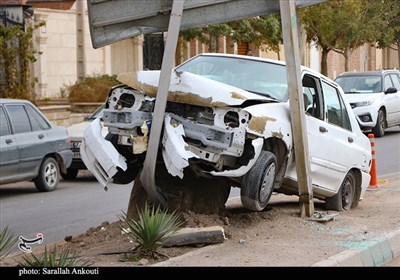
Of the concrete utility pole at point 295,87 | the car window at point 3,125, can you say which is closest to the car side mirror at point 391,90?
the car window at point 3,125

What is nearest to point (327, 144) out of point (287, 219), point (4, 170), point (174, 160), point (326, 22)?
point (287, 219)

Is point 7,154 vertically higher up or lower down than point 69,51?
lower down

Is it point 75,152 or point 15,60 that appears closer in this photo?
point 75,152

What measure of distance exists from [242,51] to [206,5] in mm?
33767

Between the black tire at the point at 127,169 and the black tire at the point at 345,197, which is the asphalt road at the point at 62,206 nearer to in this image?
the black tire at the point at 127,169

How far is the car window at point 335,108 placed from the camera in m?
11.6

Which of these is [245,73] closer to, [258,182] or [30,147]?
[258,182]

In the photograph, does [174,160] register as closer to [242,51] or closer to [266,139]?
[266,139]

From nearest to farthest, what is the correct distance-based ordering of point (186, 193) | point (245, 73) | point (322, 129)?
point (186, 193) → point (245, 73) → point (322, 129)

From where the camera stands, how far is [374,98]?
2612 centimetres

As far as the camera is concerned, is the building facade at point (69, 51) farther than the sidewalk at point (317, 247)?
Yes

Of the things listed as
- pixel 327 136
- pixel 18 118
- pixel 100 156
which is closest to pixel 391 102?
pixel 18 118

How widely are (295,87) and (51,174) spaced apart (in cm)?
802

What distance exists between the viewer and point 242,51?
140ft
